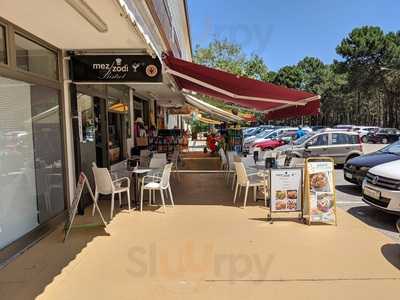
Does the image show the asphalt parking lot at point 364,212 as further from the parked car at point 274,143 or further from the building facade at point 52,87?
the parked car at point 274,143

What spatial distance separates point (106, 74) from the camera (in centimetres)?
643

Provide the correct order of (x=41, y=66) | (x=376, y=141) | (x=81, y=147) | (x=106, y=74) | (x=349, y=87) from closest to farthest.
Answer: (x=41, y=66)
(x=106, y=74)
(x=81, y=147)
(x=376, y=141)
(x=349, y=87)

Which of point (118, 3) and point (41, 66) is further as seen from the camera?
point (41, 66)

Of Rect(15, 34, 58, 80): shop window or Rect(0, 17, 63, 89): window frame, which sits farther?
Rect(15, 34, 58, 80): shop window

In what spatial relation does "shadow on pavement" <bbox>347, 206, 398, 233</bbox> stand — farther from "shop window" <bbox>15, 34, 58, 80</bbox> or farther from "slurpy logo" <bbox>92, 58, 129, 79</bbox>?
"shop window" <bbox>15, 34, 58, 80</bbox>

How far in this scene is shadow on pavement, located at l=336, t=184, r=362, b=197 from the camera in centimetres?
923

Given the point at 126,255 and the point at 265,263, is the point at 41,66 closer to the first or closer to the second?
the point at 126,255

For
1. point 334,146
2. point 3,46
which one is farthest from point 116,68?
point 334,146

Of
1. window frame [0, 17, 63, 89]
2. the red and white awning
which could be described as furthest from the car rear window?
window frame [0, 17, 63, 89]

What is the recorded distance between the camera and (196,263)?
448cm

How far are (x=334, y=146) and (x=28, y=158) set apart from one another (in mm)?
11144

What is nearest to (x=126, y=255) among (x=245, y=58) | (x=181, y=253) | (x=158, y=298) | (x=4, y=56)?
(x=181, y=253)

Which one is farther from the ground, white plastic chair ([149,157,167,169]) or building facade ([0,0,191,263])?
building facade ([0,0,191,263])

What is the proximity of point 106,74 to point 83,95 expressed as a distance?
111cm
